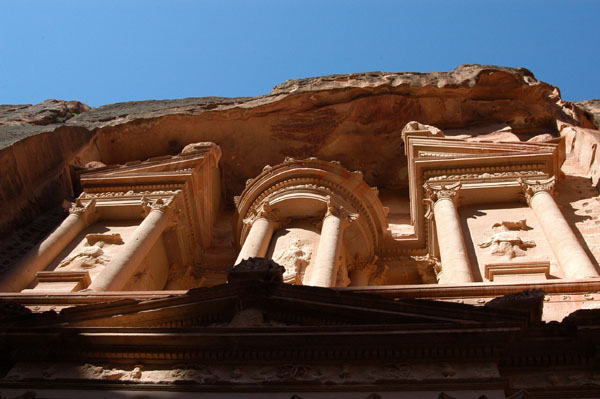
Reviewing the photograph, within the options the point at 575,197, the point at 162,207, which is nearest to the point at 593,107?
the point at 575,197

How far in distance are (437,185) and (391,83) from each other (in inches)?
301

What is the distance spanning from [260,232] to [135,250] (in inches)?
123

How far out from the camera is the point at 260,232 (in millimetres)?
17703

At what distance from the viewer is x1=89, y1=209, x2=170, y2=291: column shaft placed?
631 inches

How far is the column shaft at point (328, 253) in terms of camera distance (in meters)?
15.2

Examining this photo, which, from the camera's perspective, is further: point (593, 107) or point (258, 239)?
point (593, 107)

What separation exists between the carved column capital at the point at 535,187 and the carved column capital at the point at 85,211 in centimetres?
1183

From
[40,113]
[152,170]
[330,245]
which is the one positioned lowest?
[330,245]

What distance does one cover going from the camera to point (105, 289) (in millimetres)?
15664

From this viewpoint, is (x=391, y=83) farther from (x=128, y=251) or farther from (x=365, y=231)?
(x=128, y=251)

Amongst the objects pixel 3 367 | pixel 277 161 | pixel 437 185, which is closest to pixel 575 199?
pixel 437 185

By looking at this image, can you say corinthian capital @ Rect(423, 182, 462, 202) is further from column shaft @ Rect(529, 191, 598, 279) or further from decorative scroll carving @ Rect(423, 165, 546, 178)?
column shaft @ Rect(529, 191, 598, 279)

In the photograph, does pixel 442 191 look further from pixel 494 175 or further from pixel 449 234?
pixel 449 234

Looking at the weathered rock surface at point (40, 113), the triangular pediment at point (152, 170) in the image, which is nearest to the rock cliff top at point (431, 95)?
the weathered rock surface at point (40, 113)
